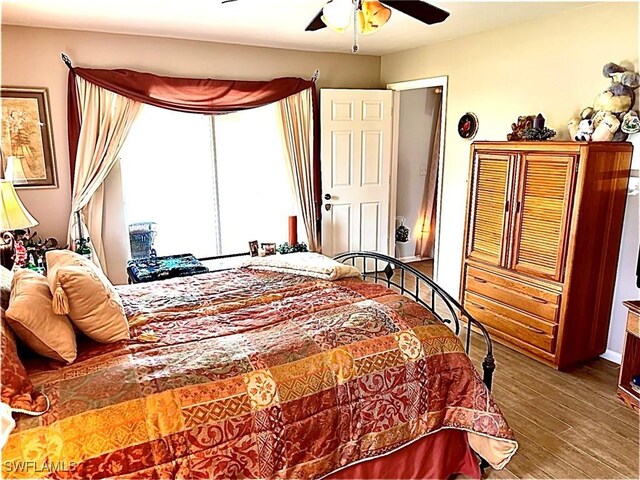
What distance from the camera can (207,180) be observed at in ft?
15.5

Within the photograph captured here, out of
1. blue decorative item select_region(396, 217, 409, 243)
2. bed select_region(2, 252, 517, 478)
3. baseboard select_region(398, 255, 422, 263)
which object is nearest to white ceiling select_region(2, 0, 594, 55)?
bed select_region(2, 252, 517, 478)

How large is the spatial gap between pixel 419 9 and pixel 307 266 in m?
1.50

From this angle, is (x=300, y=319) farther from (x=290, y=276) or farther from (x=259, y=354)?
(x=290, y=276)

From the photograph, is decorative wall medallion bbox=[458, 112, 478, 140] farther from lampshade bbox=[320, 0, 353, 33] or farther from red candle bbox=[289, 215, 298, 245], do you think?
lampshade bbox=[320, 0, 353, 33]

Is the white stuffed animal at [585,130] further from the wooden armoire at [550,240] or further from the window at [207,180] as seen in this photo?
the window at [207,180]

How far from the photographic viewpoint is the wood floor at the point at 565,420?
2.33 m

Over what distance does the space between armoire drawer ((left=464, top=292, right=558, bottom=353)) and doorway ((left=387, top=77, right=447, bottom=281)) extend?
1654 mm

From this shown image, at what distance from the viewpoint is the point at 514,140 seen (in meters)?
3.50

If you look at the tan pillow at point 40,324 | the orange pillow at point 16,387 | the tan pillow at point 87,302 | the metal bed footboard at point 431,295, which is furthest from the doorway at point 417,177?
the orange pillow at point 16,387

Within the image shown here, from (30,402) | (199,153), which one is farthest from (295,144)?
(30,402)

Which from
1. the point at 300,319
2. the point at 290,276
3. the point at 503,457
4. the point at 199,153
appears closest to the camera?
the point at 503,457

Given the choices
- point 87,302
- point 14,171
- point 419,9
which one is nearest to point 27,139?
point 14,171

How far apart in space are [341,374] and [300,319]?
0.40 meters

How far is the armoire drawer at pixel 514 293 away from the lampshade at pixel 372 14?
2171 millimetres
